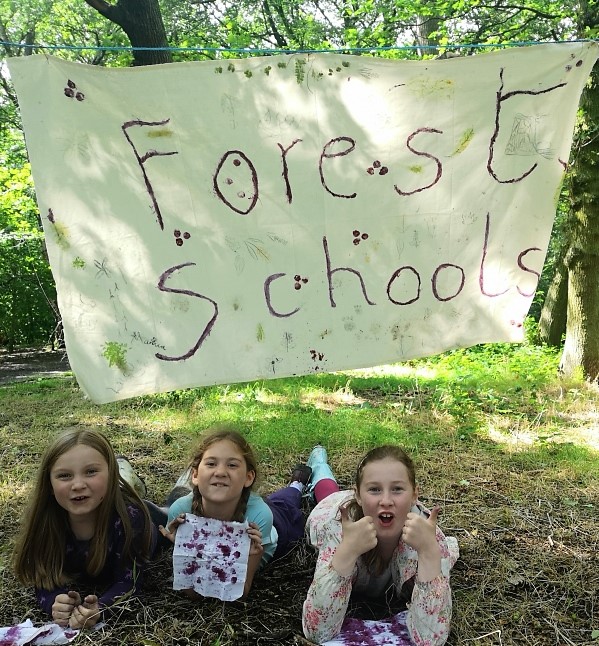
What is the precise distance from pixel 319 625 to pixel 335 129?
1917 millimetres

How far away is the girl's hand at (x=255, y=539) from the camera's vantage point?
213 centimetres

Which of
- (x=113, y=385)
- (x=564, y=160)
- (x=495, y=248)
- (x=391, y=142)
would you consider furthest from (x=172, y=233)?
(x=564, y=160)

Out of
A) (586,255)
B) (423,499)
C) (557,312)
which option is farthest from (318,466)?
(557,312)

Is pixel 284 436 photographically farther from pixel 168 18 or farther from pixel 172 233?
pixel 168 18

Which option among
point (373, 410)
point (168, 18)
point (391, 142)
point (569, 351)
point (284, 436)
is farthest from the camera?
point (168, 18)

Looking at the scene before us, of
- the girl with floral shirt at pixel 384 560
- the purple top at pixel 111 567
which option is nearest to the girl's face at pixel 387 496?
the girl with floral shirt at pixel 384 560

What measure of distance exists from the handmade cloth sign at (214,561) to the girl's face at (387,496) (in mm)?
482

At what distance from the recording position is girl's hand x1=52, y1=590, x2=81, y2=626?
2.01 metres

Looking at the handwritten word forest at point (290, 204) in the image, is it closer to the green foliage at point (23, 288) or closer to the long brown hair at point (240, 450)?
the long brown hair at point (240, 450)

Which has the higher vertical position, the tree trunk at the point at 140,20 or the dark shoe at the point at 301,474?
the tree trunk at the point at 140,20

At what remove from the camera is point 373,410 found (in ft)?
15.2

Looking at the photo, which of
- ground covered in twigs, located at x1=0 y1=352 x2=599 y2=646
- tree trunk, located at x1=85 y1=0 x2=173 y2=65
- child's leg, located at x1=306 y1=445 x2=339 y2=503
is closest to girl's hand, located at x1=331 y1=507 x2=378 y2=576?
ground covered in twigs, located at x1=0 y1=352 x2=599 y2=646

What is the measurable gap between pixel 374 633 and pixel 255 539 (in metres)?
0.51

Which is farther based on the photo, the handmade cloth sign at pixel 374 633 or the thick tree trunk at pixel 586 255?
the thick tree trunk at pixel 586 255
